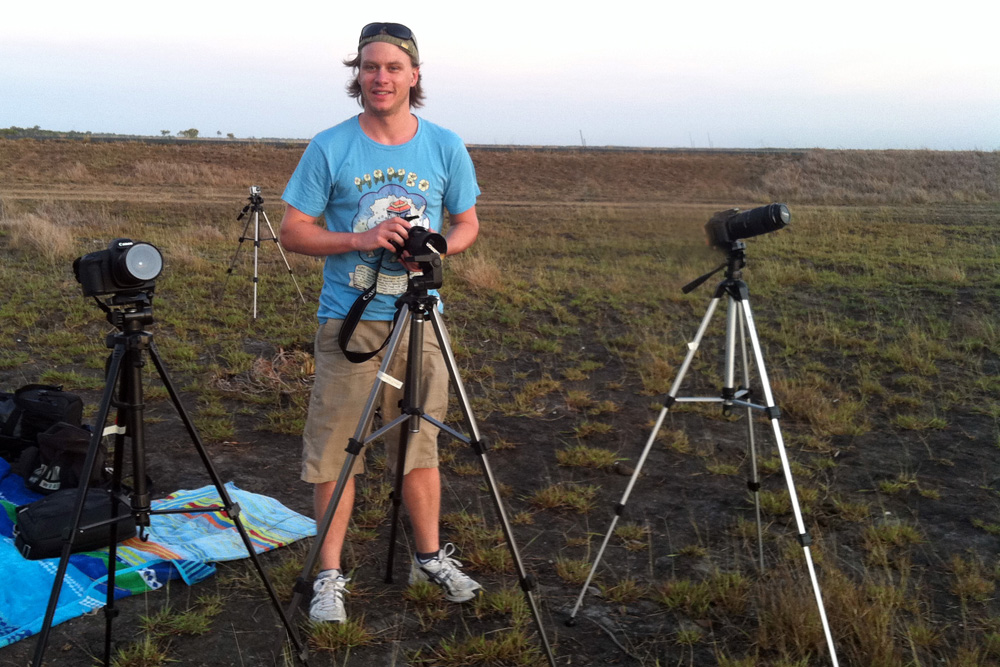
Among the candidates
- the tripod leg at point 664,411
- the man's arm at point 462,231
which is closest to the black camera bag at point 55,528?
the man's arm at point 462,231

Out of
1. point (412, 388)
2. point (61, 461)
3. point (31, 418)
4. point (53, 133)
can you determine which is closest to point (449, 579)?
point (412, 388)

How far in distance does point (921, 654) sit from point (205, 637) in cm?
264

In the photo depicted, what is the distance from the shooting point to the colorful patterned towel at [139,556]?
307 cm

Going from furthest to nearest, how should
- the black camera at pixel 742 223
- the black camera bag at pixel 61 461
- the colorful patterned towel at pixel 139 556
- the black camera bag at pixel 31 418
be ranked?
the black camera bag at pixel 31 418 → the black camera bag at pixel 61 461 → the colorful patterned towel at pixel 139 556 → the black camera at pixel 742 223

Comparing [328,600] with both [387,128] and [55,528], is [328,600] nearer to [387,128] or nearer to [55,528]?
[55,528]

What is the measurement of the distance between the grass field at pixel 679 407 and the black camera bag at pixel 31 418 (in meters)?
0.97

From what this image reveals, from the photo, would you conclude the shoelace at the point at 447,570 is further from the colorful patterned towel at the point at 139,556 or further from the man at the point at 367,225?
the colorful patterned towel at the point at 139,556

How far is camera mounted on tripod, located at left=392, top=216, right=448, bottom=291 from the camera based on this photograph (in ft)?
8.20

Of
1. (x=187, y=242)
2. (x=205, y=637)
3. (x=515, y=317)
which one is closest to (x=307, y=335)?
(x=515, y=317)

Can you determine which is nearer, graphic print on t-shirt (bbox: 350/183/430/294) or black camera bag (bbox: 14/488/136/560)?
graphic print on t-shirt (bbox: 350/183/430/294)

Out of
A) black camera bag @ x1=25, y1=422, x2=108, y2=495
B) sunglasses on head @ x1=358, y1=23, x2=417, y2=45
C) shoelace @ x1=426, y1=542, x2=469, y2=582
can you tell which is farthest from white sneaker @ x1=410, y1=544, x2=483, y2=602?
sunglasses on head @ x1=358, y1=23, x2=417, y2=45

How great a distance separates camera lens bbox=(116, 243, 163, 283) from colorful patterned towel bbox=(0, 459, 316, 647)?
2.67 feet

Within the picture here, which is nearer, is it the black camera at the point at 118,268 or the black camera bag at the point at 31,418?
the black camera at the point at 118,268

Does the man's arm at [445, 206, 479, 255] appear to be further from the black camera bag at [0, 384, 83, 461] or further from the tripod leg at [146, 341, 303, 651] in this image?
the black camera bag at [0, 384, 83, 461]
